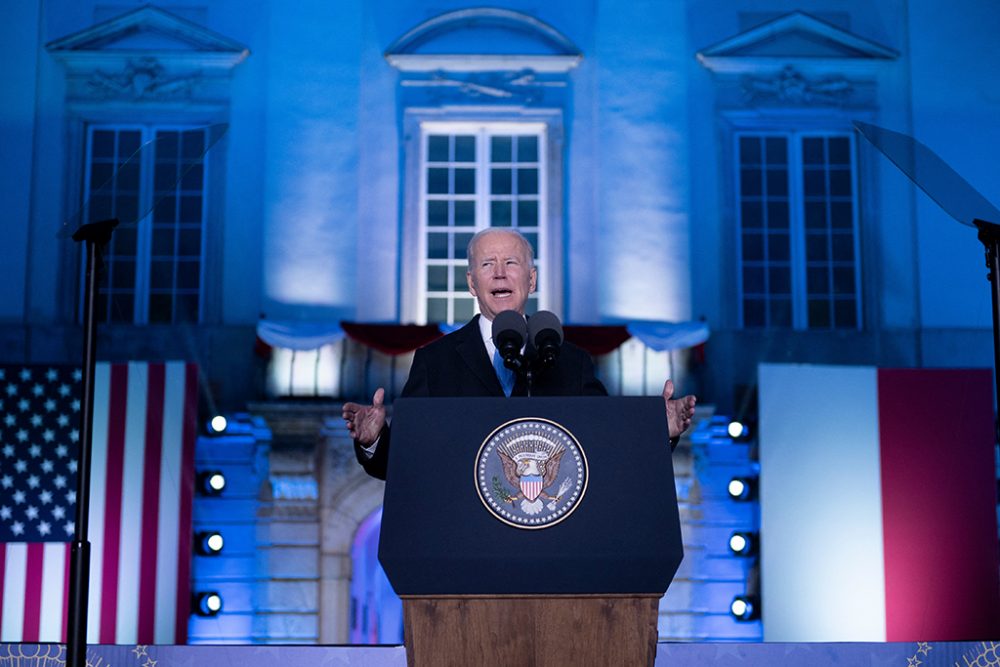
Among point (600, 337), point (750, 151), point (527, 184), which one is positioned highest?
point (750, 151)

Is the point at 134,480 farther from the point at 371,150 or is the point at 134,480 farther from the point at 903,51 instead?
the point at 903,51

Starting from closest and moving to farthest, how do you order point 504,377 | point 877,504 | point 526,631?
point 526,631
point 504,377
point 877,504

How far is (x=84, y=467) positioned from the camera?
4.00 m

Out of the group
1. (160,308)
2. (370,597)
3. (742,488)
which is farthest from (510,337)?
(160,308)

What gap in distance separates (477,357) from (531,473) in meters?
0.84

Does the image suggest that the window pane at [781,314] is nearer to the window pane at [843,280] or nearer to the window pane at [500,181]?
the window pane at [843,280]

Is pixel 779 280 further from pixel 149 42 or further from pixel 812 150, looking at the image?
pixel 149 42

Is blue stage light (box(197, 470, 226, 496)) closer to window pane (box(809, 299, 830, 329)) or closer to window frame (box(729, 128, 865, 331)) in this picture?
window frame (box(729, 128, 865, 331))

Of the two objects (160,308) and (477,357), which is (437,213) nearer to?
(160,308)

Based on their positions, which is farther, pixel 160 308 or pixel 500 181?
pixel 500 181

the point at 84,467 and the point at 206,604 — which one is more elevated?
the point at 84,467

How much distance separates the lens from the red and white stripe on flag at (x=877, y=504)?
889cm

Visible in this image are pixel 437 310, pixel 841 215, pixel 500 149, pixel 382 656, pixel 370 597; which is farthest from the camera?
pixel 500 149

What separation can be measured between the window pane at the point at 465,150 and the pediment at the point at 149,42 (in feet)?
6.52
